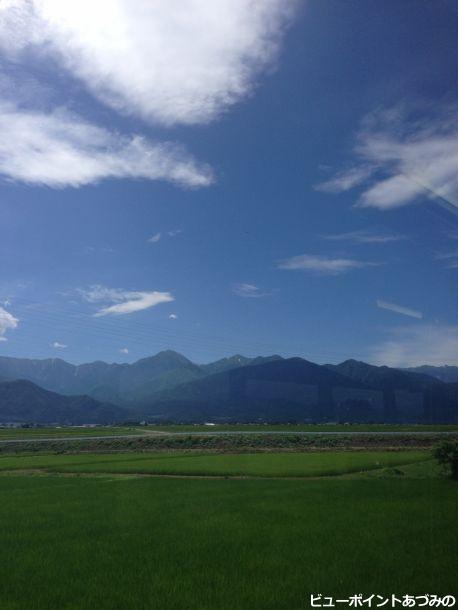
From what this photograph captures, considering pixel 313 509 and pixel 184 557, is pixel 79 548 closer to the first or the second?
pixel 184 557

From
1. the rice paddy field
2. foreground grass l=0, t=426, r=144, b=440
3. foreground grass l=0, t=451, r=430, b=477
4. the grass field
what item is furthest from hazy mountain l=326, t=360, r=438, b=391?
the rice paddy field

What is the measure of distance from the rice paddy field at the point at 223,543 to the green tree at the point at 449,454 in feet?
6.88

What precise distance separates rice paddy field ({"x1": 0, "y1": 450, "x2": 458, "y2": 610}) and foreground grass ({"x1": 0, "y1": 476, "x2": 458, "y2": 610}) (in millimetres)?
37

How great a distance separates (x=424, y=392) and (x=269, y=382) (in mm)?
103040

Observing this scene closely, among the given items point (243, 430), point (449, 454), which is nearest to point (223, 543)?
point (449, 454)

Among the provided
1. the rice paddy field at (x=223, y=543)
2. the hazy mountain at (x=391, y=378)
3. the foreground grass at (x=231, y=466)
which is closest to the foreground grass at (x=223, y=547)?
Answer: the rice paddy field at (x=223, y=543)

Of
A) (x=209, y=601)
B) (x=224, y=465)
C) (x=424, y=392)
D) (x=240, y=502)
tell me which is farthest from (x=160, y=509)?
(x=424, y=392)

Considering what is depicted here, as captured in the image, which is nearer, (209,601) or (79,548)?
(209,601)

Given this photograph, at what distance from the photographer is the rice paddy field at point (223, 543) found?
9.26 meters

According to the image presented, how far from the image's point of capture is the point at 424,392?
326ft

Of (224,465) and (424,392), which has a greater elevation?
(424,392)

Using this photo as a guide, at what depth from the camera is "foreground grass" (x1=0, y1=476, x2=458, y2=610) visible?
→ 923cm

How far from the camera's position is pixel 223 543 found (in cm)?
1276

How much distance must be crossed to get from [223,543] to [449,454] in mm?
18142
